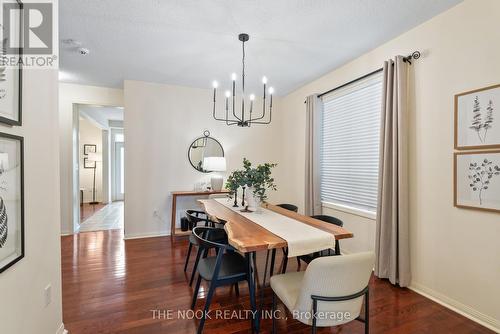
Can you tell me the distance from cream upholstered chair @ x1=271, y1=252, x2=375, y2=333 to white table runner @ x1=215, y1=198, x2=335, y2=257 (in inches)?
12.0

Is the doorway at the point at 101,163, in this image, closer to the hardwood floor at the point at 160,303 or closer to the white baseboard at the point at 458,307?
the hardwood floor at the point at 160,303

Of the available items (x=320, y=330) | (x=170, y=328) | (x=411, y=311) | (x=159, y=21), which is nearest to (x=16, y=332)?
(x=170, y=328)

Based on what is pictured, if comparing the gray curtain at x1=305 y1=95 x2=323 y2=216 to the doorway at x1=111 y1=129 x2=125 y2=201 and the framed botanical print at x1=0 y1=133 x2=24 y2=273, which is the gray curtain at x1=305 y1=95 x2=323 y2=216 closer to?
the framed botanical print at x1=0 y1=133 x2=24 y2=273

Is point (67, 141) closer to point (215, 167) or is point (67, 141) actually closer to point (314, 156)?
point (215, 167)

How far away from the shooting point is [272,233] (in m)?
1.92

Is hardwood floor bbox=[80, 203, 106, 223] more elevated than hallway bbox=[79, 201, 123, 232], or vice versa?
hardwood floor bbox=[80, 203, 106, 223]

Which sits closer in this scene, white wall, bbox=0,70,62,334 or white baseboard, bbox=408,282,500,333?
white wall, bbox=0,70,62,334

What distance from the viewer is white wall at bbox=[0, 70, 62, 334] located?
123 cm

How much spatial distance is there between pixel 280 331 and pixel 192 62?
3250mm

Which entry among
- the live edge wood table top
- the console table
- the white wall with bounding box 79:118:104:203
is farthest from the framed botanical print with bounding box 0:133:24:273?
the white wall with bounding box 79:118:104:203

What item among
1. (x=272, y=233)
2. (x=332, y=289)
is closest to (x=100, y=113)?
(x=272, y=233)

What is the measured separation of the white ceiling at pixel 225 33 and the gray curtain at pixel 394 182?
517 millimetres

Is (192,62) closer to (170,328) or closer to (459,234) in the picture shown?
(170,328)

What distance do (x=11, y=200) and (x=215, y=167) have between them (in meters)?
3.16
